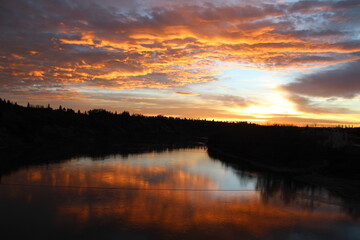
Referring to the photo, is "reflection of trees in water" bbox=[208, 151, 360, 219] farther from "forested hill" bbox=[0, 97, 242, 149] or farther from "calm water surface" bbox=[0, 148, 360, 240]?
"forested hill" bbox=[0, 97, 242, 149]

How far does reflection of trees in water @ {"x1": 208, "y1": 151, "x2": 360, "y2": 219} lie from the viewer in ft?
48.9

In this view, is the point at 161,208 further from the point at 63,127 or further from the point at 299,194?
the point at 63,127

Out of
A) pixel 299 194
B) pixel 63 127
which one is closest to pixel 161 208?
pixel 299 194

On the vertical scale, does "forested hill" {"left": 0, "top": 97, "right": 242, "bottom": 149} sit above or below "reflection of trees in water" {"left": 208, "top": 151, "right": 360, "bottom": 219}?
above

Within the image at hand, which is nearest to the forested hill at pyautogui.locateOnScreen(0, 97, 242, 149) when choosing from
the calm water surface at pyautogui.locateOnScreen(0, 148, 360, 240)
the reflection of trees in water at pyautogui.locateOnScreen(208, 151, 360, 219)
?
the calm water surface at pyautogui.locateOnScreen(0, 148, 360, 240)

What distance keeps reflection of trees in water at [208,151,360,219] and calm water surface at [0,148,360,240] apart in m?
0.05

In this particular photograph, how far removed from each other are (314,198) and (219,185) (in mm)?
5480

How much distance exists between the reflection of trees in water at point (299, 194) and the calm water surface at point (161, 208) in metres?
0.05

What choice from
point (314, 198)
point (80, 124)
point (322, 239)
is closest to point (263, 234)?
point (322, 239)

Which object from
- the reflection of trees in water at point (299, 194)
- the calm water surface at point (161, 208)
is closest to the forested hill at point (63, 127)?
the calm water surface at point (161, 208)

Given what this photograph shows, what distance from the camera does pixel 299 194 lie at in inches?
683

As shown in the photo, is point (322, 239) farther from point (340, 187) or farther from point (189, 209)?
point (340, 187)

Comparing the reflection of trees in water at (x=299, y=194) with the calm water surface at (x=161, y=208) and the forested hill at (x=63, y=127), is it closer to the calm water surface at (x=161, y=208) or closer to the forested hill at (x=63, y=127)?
the calm water surface at (x=161, y=208)

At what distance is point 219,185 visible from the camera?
19078mm
